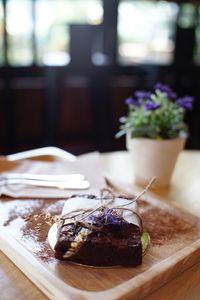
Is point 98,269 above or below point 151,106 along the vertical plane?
below

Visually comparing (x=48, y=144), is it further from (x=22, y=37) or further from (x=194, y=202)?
(x=194, y=202)

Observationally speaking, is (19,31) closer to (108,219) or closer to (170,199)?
(170,199)

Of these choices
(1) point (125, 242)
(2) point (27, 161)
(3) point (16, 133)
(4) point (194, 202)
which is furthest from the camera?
(3) point (16, 133)

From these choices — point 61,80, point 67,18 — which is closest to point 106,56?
point 67,18

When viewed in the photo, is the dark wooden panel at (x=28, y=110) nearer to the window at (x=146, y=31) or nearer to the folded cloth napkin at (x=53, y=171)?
the window at (x=146, y=31)

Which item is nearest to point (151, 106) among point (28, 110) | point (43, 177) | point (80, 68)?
point (43, 177)

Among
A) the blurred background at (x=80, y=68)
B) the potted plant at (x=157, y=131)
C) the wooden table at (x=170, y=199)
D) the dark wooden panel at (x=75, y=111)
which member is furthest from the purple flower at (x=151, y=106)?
the dark wooden panel at (x=75, y=111)
